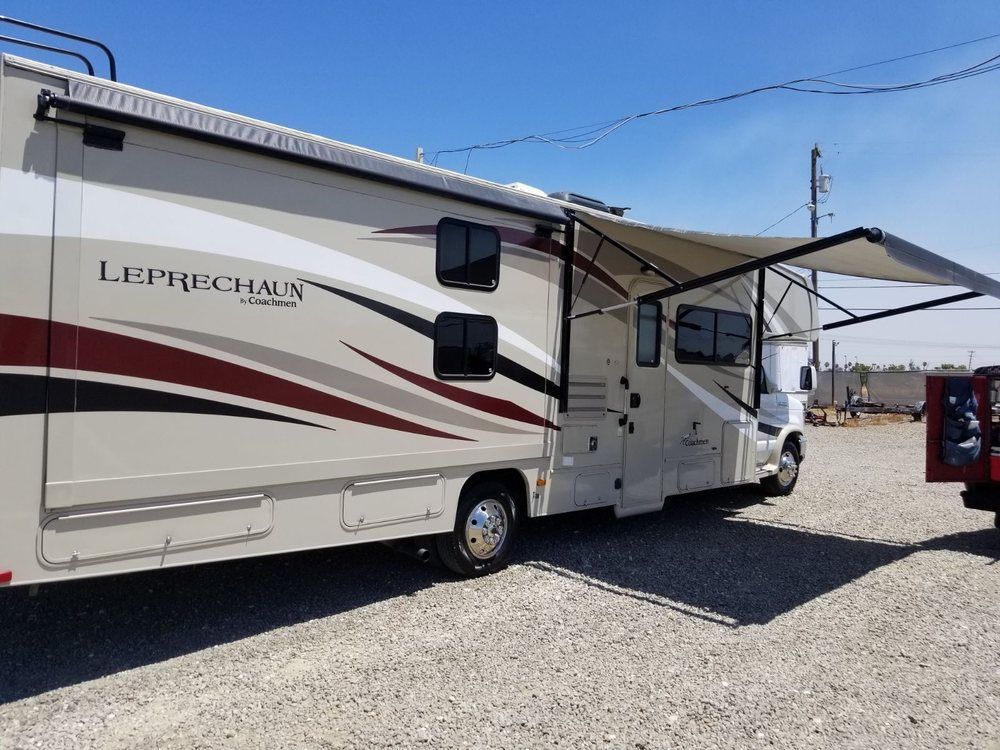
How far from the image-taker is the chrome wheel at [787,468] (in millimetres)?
9656

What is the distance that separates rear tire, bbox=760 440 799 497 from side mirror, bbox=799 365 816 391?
2.62ft

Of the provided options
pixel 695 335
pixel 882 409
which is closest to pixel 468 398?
pixel 695 335

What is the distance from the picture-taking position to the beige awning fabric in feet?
18.0

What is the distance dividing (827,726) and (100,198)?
15.1 feet

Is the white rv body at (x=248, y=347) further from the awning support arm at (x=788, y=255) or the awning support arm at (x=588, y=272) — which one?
the awning support arm at (x=788, y=255)

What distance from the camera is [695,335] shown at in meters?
7.70

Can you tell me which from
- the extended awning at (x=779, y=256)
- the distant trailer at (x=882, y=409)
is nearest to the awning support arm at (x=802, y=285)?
the extended awning at (x=779, y=256)

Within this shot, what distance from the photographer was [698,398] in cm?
764

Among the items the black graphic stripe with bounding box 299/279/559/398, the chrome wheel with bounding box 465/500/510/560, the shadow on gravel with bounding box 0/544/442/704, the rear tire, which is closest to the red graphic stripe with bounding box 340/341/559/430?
the black graphic stripe with bounding box 299/279/559/398

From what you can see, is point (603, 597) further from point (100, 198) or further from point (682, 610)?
point (100, 198)

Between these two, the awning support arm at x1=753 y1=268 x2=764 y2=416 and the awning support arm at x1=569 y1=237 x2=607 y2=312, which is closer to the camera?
the awning support arm at x1=569 y1=237 x2=607 y2=312

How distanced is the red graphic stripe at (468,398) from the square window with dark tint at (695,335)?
6.85 ft

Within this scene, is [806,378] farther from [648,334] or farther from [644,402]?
[644,402]

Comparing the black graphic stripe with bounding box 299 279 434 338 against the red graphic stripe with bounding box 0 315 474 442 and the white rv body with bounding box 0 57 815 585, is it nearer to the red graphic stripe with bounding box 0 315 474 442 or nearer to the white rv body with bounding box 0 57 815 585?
the white rv body with bounding box 0 57 815 585
